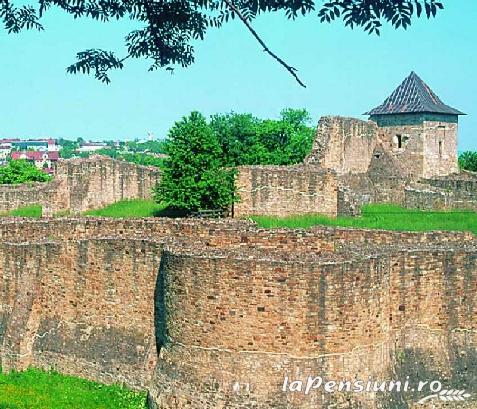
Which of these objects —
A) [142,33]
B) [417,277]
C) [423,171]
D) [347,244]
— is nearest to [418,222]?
[423,171]

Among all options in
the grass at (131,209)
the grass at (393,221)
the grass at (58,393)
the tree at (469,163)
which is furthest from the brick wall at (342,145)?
the tree at (469,163)

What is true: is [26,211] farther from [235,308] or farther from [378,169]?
[235,308]

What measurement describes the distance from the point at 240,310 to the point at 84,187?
24197 mm

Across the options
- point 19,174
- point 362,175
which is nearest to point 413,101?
point 362,175

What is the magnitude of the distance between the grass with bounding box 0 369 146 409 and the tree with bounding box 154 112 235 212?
48.0 feet

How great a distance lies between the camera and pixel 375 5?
921 cm

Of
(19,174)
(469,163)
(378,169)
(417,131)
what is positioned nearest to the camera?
(378,169)

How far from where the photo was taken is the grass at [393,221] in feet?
101

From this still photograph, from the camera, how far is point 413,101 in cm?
4253

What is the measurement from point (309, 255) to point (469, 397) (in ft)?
13.4

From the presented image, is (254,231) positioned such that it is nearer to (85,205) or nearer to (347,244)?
(347,244)

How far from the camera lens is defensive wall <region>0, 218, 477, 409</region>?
1538 centimetres

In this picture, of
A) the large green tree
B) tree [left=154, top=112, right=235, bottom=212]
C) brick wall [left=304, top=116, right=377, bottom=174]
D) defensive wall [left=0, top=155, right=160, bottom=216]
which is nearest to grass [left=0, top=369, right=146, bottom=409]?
tree [left=154, top=112, right=235, bottom=212]

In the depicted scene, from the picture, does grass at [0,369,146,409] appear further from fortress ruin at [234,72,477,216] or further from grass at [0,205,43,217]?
grass at [0,205,43,217]
